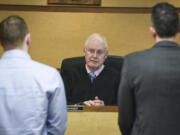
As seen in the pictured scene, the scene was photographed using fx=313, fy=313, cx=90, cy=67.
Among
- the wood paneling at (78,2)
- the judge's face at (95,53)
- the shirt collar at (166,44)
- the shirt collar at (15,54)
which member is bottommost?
the judge's face at (95,53)

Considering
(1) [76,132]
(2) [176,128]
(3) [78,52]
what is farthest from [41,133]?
(3) [78,52]

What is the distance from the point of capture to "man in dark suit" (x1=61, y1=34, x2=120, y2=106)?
3207 millimetres

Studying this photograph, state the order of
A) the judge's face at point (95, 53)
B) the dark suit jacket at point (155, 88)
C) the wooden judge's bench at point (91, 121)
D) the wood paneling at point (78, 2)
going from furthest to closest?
1. the wood paneling at point (78, 2)
2. the judge's face at point (95, 53)
3. the wooden judge's bench at point (91, 121)
4. the dark suit jacket at point (155, 88)

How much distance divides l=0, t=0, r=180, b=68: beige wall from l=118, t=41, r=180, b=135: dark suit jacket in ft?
9.96

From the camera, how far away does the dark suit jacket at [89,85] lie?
10.6 ft

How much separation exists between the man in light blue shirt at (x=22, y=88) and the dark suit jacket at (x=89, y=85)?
148cm

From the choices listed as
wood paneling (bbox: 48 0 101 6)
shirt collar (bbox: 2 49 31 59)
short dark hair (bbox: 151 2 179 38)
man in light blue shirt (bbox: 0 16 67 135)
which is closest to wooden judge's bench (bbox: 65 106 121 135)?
man in light blue shirt (bbox: 0 16 67 135)

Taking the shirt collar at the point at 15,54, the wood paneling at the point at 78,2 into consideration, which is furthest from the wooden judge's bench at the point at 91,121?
the wood paneling at the point at 78,2

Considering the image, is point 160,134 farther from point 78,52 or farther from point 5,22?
point 78,52

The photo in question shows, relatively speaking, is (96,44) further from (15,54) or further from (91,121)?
(15,54)

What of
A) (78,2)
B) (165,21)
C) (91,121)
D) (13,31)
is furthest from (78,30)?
(165,21)

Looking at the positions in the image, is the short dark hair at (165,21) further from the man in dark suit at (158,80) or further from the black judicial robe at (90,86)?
the black judicial robe at (90,86)

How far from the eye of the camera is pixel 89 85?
10.7 ft

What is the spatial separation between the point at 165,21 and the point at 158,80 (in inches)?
12.1
